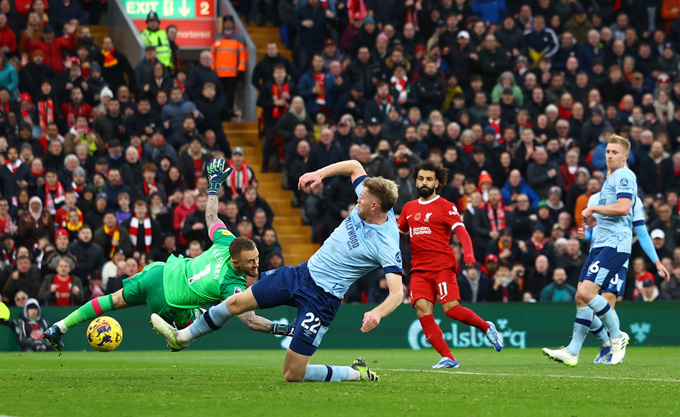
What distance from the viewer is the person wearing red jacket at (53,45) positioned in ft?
72.2

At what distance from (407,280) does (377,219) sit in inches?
429

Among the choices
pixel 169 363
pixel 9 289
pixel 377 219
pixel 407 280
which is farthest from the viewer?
pixel 407 280

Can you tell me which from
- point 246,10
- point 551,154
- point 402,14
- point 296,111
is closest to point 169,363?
point 296,111

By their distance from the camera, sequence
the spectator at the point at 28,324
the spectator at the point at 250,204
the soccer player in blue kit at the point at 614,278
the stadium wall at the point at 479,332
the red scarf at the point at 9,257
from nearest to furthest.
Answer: the soccer player in blue kit at the point at 614,278, the spectator at the point at 28,324, the red scarf at the point at 9,257, the stadium wall at the point at 479,332, the spectator at the point at 250,204

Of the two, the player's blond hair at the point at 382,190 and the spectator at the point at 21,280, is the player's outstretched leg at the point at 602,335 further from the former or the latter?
the spectator at the point at 21,280

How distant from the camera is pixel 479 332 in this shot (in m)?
19.4

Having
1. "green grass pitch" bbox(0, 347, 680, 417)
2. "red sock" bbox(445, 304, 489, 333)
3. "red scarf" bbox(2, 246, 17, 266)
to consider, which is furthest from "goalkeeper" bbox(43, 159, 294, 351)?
"red scarf" bbox(2, 246, 17, 266)

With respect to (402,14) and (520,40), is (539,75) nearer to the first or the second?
(520,40)

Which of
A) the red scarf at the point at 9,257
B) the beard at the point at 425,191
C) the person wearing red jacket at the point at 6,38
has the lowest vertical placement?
the red scarf at the point at 9,257

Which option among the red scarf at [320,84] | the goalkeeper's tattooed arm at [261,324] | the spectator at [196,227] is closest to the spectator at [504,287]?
the spectator at [196,227]

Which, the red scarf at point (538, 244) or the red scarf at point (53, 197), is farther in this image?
the red scarf at point (538, 244)

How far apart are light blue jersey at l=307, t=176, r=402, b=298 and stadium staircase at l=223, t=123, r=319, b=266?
11820mm

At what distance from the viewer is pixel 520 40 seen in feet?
83.1

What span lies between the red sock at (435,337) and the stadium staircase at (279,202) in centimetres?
896
